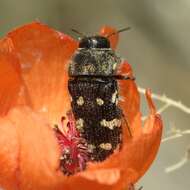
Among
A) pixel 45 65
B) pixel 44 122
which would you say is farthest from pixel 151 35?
pixel 44 122

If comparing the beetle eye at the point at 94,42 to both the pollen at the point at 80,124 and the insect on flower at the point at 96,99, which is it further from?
the pollen at the point at 80,124

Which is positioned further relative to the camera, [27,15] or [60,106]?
[27,15]

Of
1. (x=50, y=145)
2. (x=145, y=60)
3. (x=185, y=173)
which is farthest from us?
(x=145, y=60)

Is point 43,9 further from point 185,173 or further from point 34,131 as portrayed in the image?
point 34,131

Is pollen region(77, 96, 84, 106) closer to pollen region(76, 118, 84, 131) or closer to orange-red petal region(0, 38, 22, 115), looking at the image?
pollen region(76, 118, 84, 131)

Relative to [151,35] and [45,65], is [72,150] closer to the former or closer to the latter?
[45,65]

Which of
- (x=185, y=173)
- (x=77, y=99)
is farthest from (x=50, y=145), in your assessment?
(x=185, y=173)

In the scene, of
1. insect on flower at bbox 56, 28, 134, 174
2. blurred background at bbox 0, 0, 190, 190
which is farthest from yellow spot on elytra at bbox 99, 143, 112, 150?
blurred background at bbox 0, 0, 190, 190
